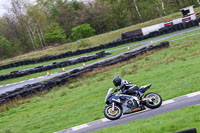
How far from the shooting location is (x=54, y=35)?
75188 millimetres

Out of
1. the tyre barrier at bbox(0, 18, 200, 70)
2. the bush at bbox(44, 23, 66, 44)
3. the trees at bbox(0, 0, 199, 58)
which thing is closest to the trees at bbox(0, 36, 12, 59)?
the trees at bbox(0, 0, 199, 58)

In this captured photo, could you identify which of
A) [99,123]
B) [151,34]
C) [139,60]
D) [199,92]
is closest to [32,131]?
[99,123]

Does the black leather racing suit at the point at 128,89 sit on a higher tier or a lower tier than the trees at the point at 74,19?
lower

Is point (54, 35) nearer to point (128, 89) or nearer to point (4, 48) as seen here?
point (4, 48)

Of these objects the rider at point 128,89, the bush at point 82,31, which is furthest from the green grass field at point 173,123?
the bush at point 82,31

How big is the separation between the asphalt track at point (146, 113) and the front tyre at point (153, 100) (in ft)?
0.63

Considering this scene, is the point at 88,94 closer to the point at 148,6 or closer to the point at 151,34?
the point at 151,34

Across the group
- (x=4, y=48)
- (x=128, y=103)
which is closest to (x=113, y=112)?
(x=128, y=103)

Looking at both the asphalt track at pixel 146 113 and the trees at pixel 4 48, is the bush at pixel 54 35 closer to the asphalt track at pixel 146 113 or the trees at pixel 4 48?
the trees at pixel 4 48

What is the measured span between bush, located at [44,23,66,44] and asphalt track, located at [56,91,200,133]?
65.3 meters

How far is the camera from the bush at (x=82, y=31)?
7319 centimetres

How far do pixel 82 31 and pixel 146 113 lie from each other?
6410cm

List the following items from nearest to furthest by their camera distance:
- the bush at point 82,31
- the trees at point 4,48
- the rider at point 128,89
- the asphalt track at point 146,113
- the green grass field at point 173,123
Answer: the green grass field at point 173,123, the asphalt track at point 146,113, the rider at point 128,89, the trees at point 4,48, the bush at point 82,31

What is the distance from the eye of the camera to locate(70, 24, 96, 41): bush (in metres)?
73.2
